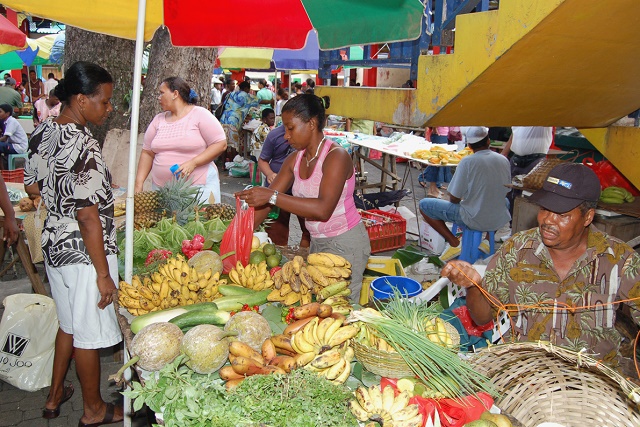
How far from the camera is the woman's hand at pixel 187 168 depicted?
5215mm

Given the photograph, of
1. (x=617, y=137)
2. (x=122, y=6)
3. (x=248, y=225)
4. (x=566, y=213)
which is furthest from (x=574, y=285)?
(x=122, y=6)

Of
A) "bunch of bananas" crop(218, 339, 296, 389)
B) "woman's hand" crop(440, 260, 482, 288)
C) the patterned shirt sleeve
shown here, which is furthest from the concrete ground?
"woman's hand" crop(440, 260, 482, 288)

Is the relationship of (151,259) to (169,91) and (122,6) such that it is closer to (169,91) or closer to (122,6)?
(122,6)

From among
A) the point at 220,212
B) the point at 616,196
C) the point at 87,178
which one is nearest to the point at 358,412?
the point at 87,178

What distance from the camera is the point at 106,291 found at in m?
3.45

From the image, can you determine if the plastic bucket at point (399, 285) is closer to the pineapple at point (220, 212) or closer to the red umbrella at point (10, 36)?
the pineapple at point (220, 212)

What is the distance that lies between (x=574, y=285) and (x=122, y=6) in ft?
11.5

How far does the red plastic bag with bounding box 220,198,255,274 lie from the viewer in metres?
3.76

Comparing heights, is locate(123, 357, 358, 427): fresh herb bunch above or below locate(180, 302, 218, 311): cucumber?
below

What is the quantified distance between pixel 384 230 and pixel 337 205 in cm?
394

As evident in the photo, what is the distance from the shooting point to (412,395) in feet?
7.03

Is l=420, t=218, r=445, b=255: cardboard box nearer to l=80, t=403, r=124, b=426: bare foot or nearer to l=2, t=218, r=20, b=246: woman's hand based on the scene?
l=80, t=403, r=124, b=426: bare foot

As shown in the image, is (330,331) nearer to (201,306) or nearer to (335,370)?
(335,370)

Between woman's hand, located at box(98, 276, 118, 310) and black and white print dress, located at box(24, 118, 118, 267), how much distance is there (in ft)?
0.54
